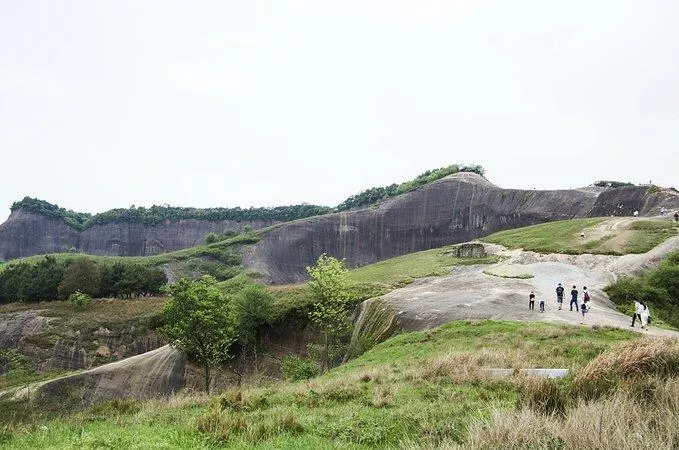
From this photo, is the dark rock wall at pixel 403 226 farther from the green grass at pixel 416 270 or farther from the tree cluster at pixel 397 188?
the green grass at pixel 416 270

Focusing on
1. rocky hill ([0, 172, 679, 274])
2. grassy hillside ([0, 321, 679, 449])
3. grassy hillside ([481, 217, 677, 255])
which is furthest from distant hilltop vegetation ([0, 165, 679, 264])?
grassy hillside ([0, 321, 679, 449])

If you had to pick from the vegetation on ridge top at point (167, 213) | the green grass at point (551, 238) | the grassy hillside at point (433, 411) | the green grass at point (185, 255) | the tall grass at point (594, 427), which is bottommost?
the green grass at point (185, 255)

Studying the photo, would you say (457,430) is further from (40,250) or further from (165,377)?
(40,250)

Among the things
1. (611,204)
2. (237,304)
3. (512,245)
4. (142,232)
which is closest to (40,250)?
(142,232)

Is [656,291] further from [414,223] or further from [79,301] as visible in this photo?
[414,223]

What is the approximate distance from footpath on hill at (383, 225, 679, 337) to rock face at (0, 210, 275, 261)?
10870cm

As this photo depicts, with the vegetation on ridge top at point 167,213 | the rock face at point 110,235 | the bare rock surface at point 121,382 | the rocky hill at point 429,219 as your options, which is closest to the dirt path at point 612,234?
the rocky hill at point 429,219

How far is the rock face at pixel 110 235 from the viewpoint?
486 ft

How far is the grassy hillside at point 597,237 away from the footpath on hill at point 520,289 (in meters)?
1.86

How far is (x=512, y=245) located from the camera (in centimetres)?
6075

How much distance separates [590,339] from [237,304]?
1310 inches

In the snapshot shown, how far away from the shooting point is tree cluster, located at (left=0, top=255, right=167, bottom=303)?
69562mm

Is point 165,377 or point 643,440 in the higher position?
point 643,440

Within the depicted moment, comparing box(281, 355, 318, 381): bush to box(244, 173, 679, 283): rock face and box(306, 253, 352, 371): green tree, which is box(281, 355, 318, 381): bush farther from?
box(244, 173, 679, 283): rock face
